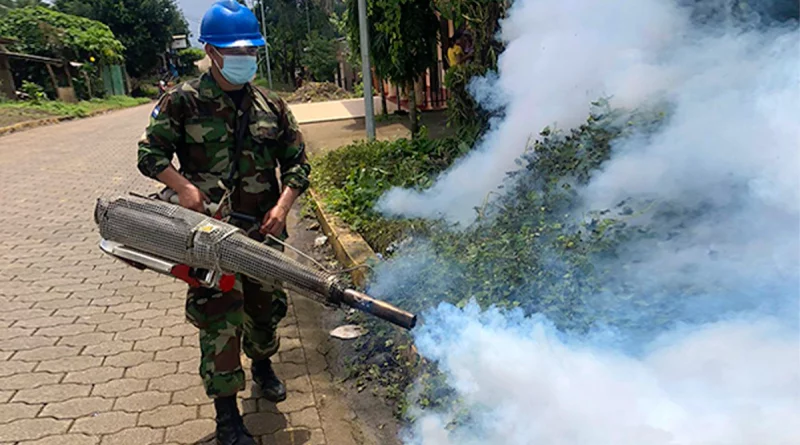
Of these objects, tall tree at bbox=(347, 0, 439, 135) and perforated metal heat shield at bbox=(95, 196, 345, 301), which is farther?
tall tree at bbox=(347, 0, 439, 135)

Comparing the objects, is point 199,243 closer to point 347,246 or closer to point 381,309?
point 381,309

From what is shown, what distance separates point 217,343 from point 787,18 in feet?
10.4

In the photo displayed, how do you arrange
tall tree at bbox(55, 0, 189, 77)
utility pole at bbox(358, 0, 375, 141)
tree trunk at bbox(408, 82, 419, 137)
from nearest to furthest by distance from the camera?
utility pole at bbox(358, 0, 375, 141) → tree trunk at bbox(408, 82, 419, 137) → tall tree at bbox(55, 0, 189, 77)

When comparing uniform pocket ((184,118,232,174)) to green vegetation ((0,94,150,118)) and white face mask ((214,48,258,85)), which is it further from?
green vegetation ((0,94,150,118))

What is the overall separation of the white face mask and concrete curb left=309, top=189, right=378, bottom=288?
1635 mm

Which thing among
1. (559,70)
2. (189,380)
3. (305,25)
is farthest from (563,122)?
(305,25)

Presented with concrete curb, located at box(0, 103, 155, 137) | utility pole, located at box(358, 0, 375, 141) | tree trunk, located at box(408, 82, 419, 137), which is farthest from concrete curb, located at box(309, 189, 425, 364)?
concrete curb, located at box(0, 103, 155, 137)

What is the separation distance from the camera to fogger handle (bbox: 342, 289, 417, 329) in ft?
7.09

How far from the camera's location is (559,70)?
3896 millimetres

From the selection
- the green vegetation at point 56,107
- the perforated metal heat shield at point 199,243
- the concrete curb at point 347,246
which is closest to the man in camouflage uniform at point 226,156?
the perforated metal heat shield at point 199,243

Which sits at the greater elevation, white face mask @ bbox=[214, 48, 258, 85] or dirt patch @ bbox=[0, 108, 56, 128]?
white face mask @ bbox=[214, 48, 258, 85]

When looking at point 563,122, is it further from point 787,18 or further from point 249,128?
point 249,128

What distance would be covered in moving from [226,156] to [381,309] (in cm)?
104

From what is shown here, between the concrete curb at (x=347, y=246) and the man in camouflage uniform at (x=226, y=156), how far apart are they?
1201 millimetres
